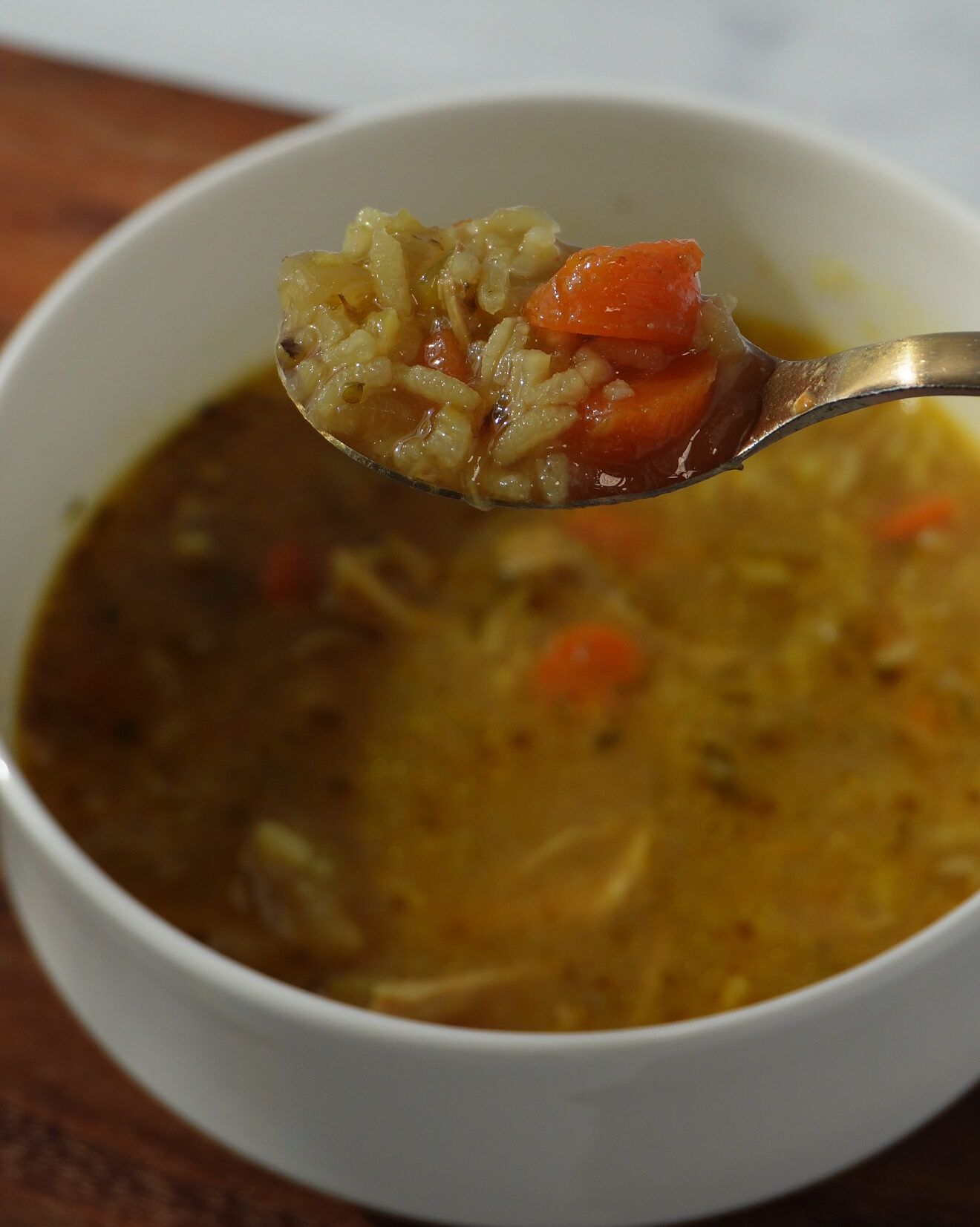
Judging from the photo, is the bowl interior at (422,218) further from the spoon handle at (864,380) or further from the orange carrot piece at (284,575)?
the spoon handle at (864,380)

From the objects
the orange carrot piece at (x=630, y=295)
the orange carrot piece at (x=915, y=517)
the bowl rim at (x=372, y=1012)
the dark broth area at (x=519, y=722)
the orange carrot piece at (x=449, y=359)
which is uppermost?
the orange carrot piece at (x=630, y=295)

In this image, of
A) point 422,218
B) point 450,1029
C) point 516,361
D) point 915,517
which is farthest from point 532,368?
point 915,517

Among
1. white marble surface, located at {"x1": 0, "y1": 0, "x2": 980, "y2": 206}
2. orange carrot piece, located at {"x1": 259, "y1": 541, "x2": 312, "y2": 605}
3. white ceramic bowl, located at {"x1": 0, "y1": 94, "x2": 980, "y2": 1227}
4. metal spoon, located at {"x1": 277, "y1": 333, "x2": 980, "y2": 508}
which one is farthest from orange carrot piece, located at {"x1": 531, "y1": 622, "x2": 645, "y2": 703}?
white marble surface, located at {"x1": 0, "y1": 0, "x2": 980, "y2": 206}

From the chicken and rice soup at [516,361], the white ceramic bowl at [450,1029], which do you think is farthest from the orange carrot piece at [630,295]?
the white ceramic bowl at [450,1029]

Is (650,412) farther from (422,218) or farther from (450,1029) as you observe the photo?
(422,218)

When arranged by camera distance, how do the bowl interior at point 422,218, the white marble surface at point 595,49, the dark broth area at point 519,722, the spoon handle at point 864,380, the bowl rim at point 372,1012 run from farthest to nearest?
the white marble surface at point 595,49
the bowl interior at point 422,218
the dark broth area at point 519,722
the spoon handle at point 864,380
the bowl rim at point 372,1012

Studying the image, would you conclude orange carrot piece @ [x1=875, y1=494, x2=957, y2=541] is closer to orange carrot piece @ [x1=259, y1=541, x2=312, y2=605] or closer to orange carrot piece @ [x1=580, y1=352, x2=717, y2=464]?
orange carrot piece @ [x1=580, y1=352, x2=717, y2=464]

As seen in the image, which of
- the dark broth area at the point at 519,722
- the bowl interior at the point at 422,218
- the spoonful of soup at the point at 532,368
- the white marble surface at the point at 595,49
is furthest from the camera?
the white marble surface at the point at 595,49

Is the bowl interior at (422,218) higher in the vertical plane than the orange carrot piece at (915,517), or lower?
higher
